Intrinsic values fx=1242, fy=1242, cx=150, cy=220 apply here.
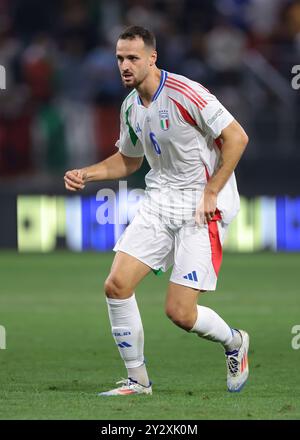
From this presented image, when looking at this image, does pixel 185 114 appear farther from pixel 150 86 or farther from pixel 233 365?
pixel 233 365

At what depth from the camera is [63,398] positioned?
701cm

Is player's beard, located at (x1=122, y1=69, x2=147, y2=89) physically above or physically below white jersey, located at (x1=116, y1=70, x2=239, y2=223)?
above

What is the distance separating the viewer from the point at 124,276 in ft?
23.8

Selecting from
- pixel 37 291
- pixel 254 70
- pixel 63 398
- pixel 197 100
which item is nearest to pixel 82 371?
pixel 63 398

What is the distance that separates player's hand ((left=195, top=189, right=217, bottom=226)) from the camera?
23.7ft

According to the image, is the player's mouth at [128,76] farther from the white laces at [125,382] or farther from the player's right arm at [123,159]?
the white laces at [125,382]

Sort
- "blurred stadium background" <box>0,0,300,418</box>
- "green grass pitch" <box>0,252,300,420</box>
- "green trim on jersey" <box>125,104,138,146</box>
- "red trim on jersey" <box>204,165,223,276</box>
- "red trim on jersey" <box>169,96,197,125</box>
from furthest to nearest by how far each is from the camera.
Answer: "blurred stadium background" <box>0,0,300,418</box> → "green trim on jersey" <box>125,104,138,146</box> → "red trim on jersey" <box>204,165,223,276</box> → "red trim on jersey" <box>169,96,197,125</box> → "green grass pitch" <box>0,252,300,420</box>

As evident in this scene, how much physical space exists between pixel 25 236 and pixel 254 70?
426cm

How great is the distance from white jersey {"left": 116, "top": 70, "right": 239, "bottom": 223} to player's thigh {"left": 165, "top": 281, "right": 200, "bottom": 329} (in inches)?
19.9

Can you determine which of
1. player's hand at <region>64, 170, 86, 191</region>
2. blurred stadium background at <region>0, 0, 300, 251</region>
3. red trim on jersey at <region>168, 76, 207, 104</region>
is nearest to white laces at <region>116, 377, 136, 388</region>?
player's hand at <region>64, 170, 86, 191</region>

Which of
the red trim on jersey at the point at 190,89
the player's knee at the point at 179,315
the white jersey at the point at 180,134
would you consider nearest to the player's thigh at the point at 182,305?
the player's knee at the point at 179,315

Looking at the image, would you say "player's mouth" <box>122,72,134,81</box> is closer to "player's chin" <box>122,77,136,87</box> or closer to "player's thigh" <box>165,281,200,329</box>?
"player's chin" <box>122,77,136,87</box>

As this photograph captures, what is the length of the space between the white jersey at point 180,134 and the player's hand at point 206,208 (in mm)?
209

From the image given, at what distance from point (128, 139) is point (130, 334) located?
1253mm
